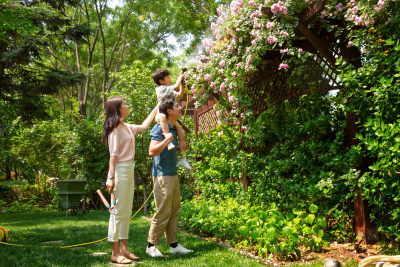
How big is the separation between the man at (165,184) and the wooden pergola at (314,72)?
150 cm

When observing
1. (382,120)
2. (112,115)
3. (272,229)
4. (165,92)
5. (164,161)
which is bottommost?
(272,229)

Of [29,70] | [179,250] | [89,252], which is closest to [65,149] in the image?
[29,70]

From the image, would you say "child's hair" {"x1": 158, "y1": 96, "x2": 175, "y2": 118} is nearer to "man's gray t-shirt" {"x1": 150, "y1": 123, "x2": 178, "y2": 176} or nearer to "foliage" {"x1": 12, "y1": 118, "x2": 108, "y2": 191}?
"man's gray t-shirt" {"x1": 150, "y1": 123, "x2": 178, "y2": 176}

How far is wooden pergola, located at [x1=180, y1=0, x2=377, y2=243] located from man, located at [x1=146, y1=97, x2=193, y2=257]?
1.50m

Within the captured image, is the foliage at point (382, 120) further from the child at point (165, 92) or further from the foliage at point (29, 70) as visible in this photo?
the foliage at point (29, 70)

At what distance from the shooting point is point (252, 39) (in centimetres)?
448

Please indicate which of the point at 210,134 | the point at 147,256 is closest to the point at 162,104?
the point at 147,256

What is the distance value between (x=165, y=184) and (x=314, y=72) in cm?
232

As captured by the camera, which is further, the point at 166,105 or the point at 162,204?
the point at 166,105

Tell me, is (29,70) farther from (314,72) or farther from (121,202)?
(314,72)

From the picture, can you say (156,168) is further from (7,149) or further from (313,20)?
(7,149)

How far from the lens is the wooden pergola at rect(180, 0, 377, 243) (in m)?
3.69

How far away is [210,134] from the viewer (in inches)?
263

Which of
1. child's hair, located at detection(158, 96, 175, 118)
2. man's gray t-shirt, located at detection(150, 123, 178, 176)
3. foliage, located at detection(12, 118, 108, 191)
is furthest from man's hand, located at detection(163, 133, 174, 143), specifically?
foliage, located at detection(12, 118, 108, 191)
